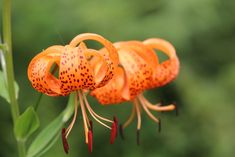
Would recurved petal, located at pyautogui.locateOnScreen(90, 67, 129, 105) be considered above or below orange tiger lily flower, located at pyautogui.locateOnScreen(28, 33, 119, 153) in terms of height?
below

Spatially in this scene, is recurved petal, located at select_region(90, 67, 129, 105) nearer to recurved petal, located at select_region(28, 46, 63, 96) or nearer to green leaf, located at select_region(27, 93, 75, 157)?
green leaf, located at select_region(27, 93, 75, 157)

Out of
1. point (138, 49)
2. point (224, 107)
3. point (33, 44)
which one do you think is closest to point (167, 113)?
point (224, 107)

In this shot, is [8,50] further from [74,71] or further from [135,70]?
[135,70]

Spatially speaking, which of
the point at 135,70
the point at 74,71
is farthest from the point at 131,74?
the point at 74,71

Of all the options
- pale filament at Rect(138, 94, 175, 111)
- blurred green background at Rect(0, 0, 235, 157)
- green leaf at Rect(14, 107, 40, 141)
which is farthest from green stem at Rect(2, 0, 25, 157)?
blurred green background at Rect(0, 0, 235, 157)

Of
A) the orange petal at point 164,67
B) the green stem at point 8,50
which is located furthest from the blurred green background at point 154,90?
the green stem at point 8,50

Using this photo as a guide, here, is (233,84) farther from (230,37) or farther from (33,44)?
(33,44)
